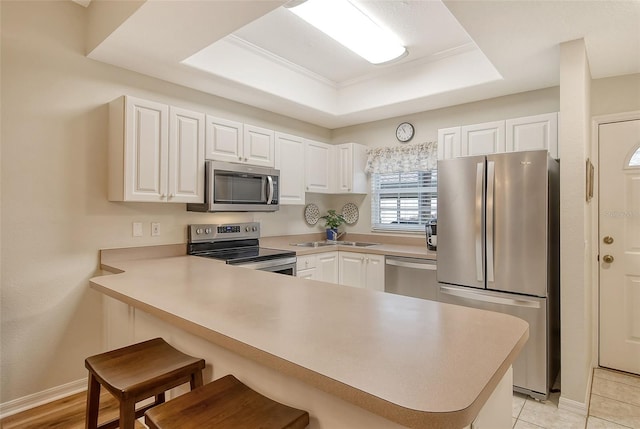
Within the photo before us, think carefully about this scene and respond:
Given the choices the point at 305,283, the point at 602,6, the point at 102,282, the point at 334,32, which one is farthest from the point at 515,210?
the point at 102,282

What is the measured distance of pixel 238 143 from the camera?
10.5 ft

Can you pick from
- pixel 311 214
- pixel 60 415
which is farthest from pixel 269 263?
pixel 60 415

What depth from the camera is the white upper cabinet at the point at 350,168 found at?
4238 mm

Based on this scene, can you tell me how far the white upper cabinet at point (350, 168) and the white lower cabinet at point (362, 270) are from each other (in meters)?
0.90

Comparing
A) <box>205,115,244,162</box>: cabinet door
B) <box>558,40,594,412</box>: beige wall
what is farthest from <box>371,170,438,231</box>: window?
<box>205,115,244,162</box>: cabinet door

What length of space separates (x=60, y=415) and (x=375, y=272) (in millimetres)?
2738

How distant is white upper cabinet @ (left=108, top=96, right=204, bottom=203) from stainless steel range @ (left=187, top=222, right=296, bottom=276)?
430 mm

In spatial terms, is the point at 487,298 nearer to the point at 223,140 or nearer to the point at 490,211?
the point at 490,211

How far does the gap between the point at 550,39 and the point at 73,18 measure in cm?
335

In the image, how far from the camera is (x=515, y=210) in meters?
2.45

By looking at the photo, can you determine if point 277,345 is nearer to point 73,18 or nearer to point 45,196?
point 45,196

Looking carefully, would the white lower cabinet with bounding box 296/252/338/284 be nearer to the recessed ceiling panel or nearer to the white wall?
the white wall

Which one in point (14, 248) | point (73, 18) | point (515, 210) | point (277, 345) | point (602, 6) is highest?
point (73, 18)

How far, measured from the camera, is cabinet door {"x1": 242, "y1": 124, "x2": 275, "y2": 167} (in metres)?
3.30
